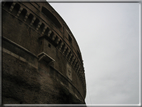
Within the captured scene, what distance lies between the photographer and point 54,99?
29.7ft

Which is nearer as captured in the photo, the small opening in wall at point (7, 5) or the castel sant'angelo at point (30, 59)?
the castel sant'angelo at point (30, 59)

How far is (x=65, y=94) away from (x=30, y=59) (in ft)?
10.1

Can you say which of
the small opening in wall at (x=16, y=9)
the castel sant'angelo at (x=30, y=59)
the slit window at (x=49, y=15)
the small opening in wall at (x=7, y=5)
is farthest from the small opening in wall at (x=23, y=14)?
the slit window at (x=49, y=15)

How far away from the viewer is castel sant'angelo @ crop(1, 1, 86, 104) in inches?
288

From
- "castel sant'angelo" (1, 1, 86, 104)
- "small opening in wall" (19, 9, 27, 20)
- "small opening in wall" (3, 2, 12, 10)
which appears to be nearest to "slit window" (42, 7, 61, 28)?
"castel sant'angelo" (1, 1, 86, 104)

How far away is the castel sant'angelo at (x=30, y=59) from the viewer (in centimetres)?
731

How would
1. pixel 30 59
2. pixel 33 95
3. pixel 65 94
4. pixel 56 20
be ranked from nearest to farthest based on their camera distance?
1. pixel 33 95
2. pixel 30 59
3. pixel 65 94
4. pixel 56 20

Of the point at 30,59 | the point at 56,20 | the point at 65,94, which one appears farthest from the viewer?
the point at 56,20

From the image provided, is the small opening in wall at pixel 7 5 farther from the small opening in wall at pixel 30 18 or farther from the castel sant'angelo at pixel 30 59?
the small opening in wall at pixel 30 18

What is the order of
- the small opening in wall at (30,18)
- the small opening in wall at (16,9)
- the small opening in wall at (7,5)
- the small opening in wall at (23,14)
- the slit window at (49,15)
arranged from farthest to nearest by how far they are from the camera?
1. the slit window at (49,15)
2. the small opening in wall at (30,18)
3. the small opening in wall at (23,14)
4. the small opening in wall at (16,9)
5. the small opening in wall at (7,5)

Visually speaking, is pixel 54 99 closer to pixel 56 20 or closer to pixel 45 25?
pixel 45 25

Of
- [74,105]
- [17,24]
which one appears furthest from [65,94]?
[17,24]

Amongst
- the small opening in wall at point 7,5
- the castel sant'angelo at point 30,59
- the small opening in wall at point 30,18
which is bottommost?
the castel sant'angelo at point 30,59

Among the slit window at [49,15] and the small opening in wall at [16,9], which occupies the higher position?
the slit window at [49,15]
